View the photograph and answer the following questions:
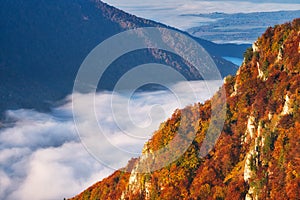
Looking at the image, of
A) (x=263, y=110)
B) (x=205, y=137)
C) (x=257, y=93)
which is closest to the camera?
(x=263, y=110)

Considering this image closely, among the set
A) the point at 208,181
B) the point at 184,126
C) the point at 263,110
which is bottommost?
the point at 208,181

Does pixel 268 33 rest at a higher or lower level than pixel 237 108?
higher

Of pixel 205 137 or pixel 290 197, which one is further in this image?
pixel 205 137

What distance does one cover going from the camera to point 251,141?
1690 inches

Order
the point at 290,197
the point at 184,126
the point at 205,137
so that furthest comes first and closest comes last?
the point at 184,126, the point at 205,137, the point at 290,197

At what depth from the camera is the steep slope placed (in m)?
37.6

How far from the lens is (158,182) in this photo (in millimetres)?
48500

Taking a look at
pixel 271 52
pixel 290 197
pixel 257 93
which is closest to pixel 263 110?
pixel 257 93

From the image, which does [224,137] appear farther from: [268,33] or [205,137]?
[268,33]

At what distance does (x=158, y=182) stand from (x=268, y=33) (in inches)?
596

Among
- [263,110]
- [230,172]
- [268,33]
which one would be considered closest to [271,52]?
[268,33]

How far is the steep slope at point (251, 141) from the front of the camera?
37.6m

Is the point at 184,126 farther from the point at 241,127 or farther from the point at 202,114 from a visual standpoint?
the point at 241,127

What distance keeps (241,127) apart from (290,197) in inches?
447
